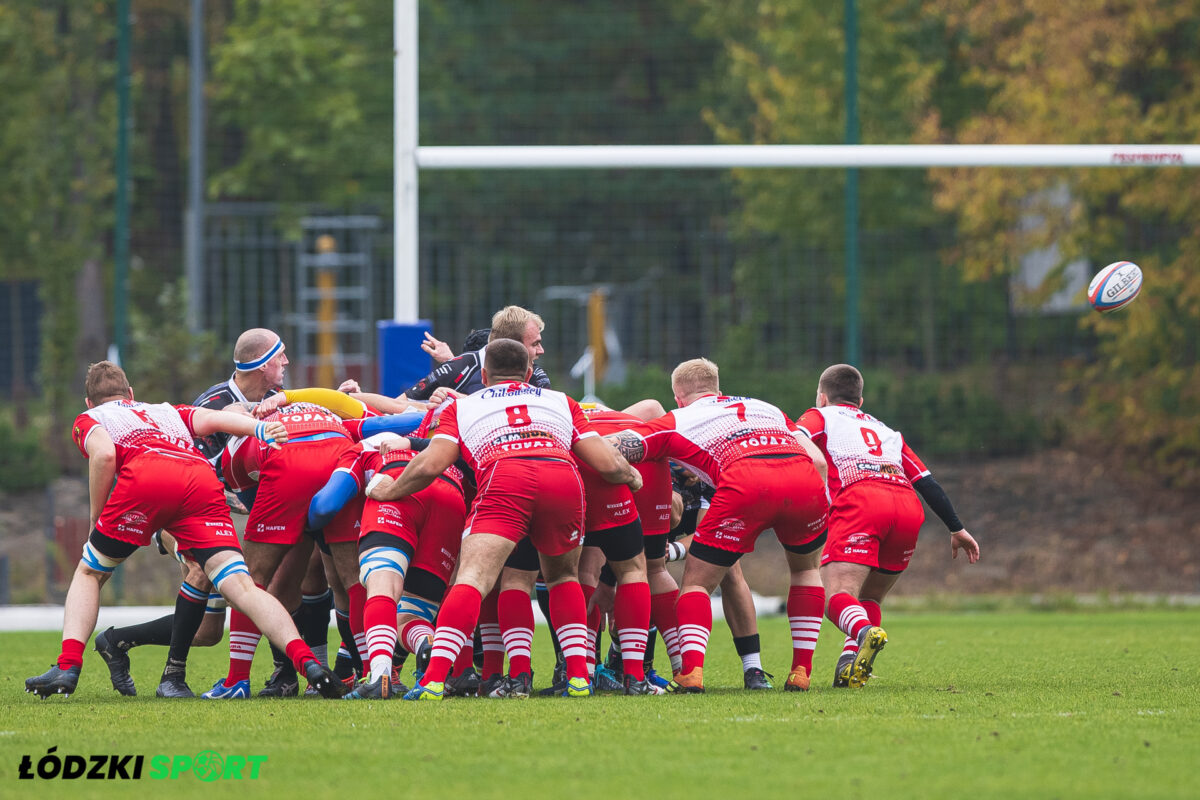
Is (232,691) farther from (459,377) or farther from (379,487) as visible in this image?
(459,377)

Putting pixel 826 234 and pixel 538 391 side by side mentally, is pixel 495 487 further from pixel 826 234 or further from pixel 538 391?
pixel 826 234

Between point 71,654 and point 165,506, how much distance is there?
749mm

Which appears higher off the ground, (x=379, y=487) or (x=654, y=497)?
(x=379, y=487)

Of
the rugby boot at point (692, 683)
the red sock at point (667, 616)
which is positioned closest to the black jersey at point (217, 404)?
the red sock at point (667, 616)

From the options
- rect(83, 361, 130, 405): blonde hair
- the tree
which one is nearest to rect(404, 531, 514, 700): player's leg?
rect(83, 361, 130, 405): blonde hair

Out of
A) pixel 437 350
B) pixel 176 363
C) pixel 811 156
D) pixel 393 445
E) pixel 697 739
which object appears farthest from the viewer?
pixel 176 363

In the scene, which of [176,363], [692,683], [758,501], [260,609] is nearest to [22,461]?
[176,363]

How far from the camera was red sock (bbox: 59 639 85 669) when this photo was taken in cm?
630

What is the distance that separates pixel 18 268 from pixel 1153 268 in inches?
460

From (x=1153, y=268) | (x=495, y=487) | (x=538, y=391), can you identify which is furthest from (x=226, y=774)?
(x=1153, y=268)

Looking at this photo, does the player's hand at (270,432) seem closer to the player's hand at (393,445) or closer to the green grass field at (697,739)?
the player's hand at (393,445)

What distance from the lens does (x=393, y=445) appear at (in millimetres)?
6566

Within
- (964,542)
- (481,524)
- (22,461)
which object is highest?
(481,524)

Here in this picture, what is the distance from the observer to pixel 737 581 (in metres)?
6.94
